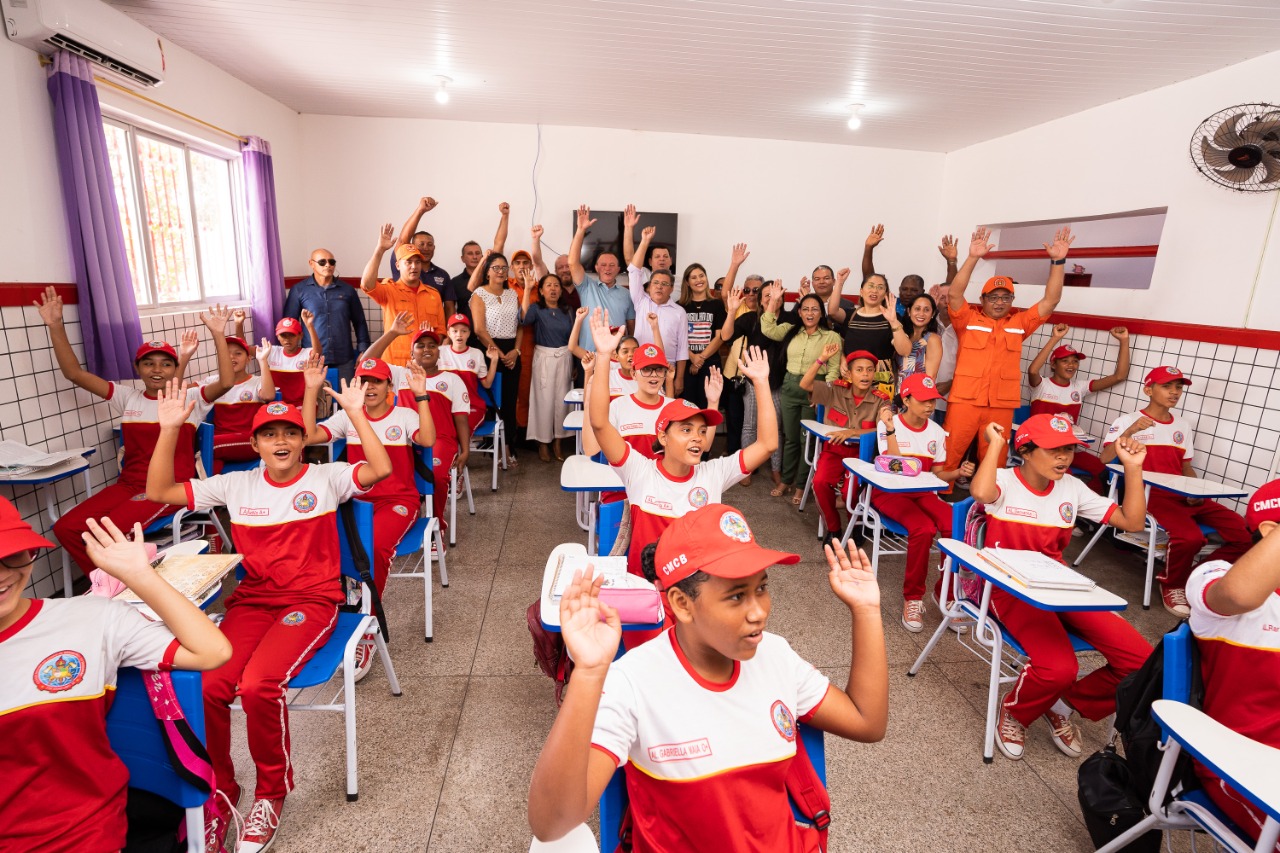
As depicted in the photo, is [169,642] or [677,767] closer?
[677,767]

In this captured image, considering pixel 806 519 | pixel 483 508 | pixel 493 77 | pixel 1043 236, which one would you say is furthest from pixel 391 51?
→ pixel 1043 236

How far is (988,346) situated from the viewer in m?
4.56

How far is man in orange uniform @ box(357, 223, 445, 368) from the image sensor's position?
507 cm

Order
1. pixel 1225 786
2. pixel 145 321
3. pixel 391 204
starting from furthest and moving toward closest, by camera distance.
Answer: pixel 391 204, pixel 145 321, pixel 1225 786

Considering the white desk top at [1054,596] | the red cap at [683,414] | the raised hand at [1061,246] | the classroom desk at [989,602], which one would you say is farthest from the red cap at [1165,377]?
the red cap at [683,414]

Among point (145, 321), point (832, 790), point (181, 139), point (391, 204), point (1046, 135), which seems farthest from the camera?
point (391, 204)

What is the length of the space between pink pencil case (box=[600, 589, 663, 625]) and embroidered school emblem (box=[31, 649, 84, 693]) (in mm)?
1211

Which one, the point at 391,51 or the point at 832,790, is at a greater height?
the point at 391,51

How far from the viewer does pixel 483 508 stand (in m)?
4.84

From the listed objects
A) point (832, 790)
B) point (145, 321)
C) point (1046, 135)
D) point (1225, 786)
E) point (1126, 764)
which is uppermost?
point (1046, 135)

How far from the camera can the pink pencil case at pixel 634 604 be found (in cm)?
171

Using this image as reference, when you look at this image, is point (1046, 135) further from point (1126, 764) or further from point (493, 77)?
point (1126, 764)

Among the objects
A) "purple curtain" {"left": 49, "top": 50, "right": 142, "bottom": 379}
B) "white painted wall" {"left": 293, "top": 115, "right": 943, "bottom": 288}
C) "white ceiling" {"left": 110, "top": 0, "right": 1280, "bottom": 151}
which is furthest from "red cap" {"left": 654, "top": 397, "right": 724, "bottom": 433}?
"white painted wall" {"left": 293, "top": 115, "right": 943, "bottom": 288}

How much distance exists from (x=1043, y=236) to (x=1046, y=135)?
1.19 m
